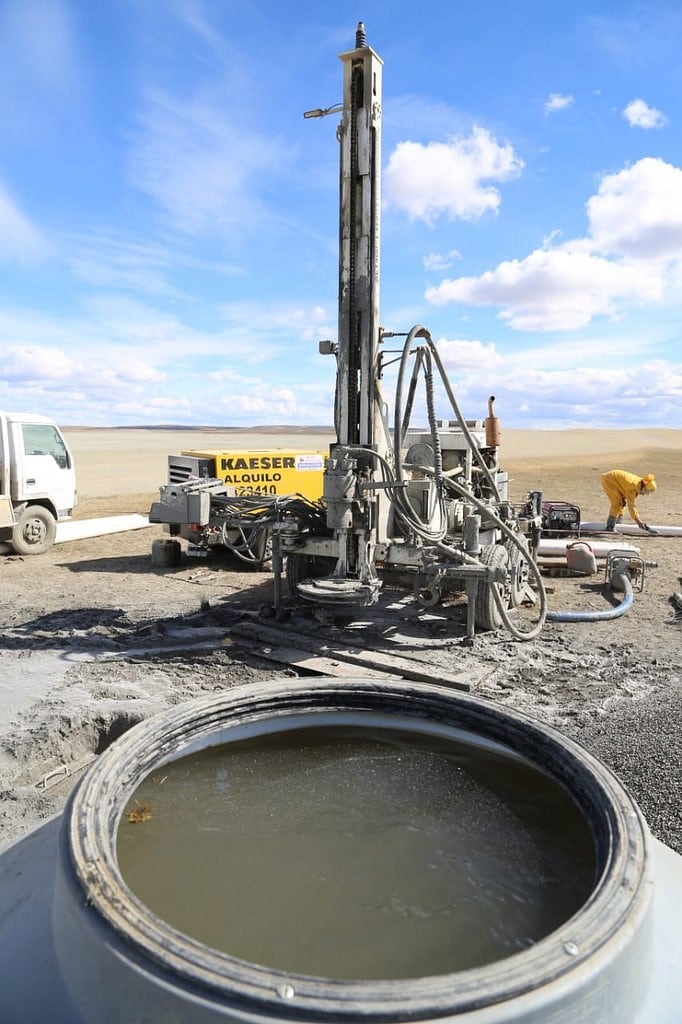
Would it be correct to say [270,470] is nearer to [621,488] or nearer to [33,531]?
[33,531]

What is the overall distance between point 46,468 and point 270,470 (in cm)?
388

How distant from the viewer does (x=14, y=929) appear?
2.51 m

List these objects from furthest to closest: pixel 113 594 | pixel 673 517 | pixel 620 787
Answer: pixel 673 517
pixel 113 594
pixel 620 787

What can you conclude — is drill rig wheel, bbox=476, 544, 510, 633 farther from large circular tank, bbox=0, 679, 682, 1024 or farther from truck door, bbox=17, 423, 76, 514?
truck door, bbox=17, 423, 76, 514

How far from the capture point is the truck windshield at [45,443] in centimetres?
1141

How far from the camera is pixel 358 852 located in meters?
2.74

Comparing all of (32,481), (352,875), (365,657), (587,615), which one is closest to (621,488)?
(587,615)

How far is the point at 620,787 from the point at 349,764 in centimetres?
128

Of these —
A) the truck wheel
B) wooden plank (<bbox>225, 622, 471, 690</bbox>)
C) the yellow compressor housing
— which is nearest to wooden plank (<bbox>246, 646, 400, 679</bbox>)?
wooden plank (<bbox>225, 622, 471, 690</bbox>)

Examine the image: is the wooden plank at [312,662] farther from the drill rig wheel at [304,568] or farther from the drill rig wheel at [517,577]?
the drill rig wheel at [517,577]

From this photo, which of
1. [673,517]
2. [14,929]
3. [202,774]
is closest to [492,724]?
[202,774]

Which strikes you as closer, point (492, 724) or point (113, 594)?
point (492, 724)

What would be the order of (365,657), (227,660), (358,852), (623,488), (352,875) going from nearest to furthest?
1. (352,875)
2. (358,852)
3. (365,657)
4. (227,660)
5. (623,488)

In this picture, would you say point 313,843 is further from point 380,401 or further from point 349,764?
point 380,401
